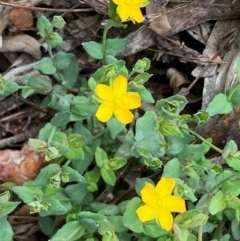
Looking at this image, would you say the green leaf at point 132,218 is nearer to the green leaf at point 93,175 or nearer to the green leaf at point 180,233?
the green leaf at point 180,233

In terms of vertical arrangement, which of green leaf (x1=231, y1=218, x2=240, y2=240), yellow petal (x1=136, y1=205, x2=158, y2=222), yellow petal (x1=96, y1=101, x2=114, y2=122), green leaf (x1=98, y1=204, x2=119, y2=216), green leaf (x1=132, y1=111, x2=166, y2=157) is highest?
yellow petal (x1=96, y1=101, x2=114, y2=122)

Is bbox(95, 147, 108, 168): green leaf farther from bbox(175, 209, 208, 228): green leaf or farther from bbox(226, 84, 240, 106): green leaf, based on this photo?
bbox(226, 84, 240, 106): green leaf

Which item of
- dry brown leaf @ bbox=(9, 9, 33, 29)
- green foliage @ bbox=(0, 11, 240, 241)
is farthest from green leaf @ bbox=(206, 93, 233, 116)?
dry brown leaf @ bbox=(9, 9, 33, 29)

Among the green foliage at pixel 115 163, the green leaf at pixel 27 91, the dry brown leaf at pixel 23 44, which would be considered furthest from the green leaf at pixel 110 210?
the dry brown leaf at pixel 23 44

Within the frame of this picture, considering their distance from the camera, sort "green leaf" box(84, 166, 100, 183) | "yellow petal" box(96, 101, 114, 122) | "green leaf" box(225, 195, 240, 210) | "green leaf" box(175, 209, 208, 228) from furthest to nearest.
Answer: "green leaf" box(84, 166, 100, 183) → "green leaf" box(225, 195, 240, 210) → "yellow petal" box(96, 101, 114, 122) → "green leaf" box(175, 209, 208, 228)

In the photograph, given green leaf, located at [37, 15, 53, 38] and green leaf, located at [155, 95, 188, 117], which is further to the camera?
green leaf, located at [37, 15, 53, 38]

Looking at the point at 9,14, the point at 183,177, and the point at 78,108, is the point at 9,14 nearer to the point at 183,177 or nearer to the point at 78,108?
the point at 78,108

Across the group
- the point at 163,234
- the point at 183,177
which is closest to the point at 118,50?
the point at 183,177

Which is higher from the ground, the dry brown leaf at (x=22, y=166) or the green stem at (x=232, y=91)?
the green stem at (x=232, y=91)
